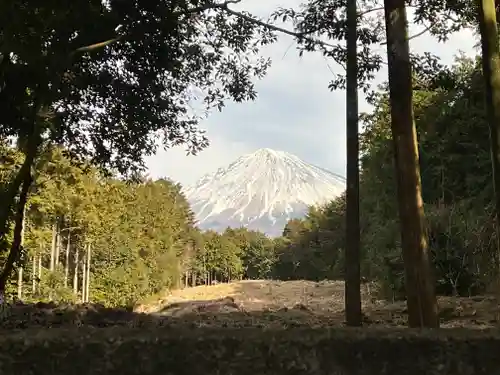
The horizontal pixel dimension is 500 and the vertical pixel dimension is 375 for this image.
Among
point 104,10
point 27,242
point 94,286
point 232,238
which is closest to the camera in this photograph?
point 104,10

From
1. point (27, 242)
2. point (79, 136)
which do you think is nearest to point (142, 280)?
point (27, 242)

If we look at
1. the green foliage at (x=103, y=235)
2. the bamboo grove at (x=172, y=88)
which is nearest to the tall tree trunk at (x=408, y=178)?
the bamboo grove at (x=172, y=88)

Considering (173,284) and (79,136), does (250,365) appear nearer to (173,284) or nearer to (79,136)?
(79,136)

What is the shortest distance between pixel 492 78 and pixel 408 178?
48.7 inches

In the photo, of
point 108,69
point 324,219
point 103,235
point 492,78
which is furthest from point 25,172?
point 324,219

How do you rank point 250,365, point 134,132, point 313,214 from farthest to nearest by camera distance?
point 313,214 < point 134,132 < point 250,365

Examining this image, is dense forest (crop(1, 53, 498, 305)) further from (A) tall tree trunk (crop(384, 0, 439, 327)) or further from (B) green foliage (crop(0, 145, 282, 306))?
(A) tall tree trunk (crop(384, 0, 439, 327))

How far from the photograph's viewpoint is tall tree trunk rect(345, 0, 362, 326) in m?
7.14

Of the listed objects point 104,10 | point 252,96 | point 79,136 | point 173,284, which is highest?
point 104,10

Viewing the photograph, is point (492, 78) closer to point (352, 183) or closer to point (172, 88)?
point (352, 183)

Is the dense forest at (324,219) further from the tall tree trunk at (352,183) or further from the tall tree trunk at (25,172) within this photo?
the tall tree trunk at (25,172)

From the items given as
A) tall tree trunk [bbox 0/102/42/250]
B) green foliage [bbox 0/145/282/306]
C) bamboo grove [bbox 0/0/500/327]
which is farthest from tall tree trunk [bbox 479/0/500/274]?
green foliage [bbox 0/145/282/306]

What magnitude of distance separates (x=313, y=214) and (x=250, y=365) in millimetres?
73902

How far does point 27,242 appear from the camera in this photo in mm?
24453
